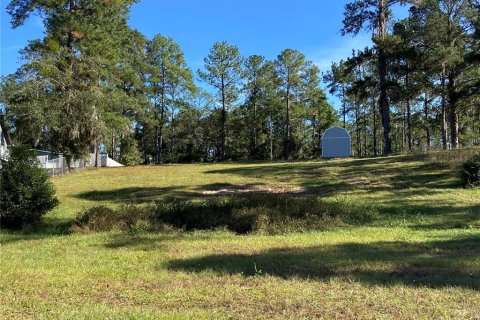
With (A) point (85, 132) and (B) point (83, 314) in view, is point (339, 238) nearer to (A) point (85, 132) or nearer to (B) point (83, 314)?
(B) point (83, 314)

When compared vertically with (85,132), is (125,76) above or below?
above

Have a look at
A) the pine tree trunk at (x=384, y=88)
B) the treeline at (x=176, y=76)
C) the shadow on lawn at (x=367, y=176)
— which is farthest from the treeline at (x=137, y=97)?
the pine tree trunk at (x=384, y=88)

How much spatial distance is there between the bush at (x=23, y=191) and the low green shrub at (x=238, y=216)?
1167 mm

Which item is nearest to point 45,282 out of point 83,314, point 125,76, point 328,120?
point 83,314


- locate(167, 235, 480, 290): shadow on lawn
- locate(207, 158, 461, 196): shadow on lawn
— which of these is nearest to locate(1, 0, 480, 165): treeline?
locate(207, 158, 461, 196): shadow on lawn

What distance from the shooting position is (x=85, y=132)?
92.6ft

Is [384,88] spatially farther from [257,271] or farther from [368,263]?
[257,271]

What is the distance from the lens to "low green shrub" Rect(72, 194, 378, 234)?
448 inches

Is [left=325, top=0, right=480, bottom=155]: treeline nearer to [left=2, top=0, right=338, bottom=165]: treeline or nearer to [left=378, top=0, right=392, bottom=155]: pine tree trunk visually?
[left=378, top=0, right=392, bottom=155]: pine tree trunk

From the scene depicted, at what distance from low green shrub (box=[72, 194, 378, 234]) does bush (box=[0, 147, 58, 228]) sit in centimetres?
117

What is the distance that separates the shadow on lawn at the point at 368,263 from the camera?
6.02m

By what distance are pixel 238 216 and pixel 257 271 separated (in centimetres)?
536

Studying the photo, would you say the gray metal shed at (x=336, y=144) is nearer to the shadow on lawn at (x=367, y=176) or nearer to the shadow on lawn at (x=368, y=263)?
the shadow on lawn at (x=367, y=176)

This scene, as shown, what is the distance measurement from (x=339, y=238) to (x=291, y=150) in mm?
53901
